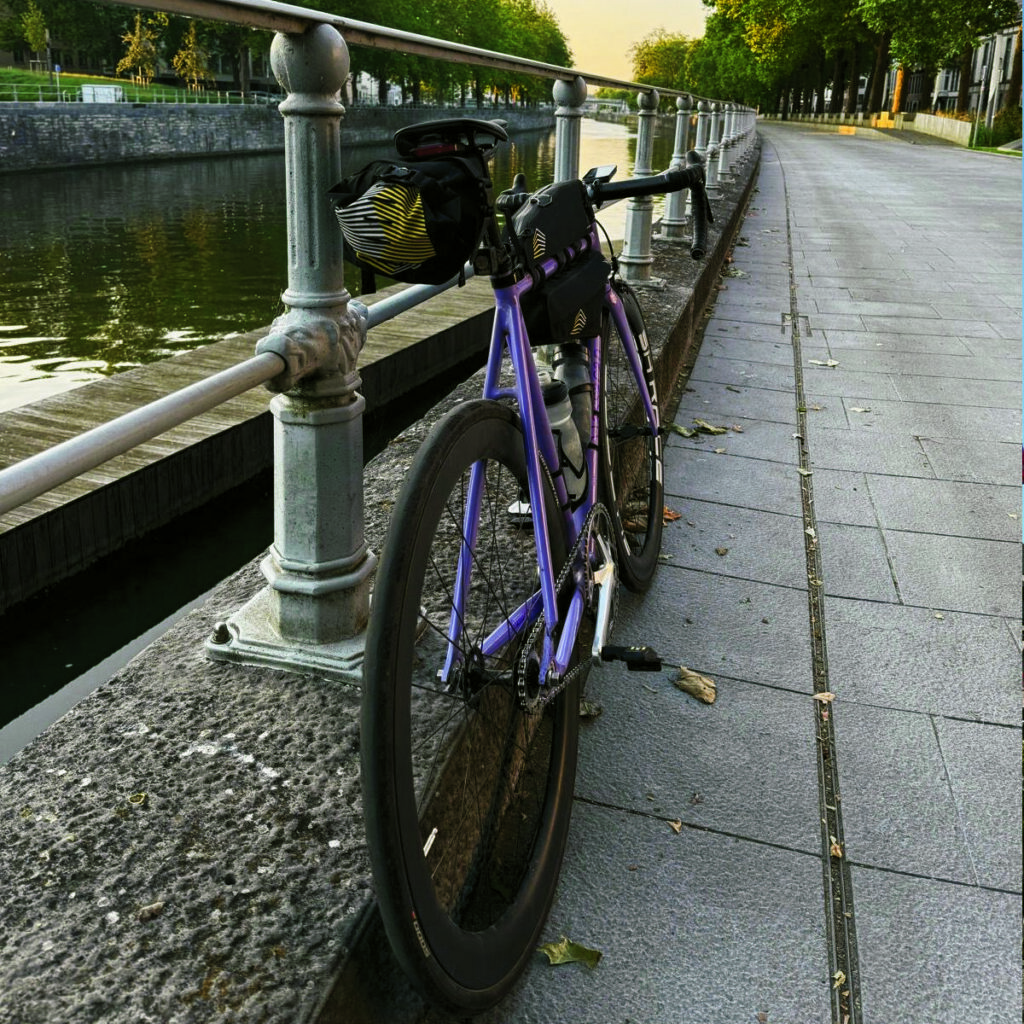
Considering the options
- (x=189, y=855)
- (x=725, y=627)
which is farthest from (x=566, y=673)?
(x=725, y=627)

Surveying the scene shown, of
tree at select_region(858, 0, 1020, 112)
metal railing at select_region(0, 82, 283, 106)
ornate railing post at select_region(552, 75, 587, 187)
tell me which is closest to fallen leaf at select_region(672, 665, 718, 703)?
ornate railing post at select_region(552, 75, 587, 187)

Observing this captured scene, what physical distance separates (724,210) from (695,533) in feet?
26.5

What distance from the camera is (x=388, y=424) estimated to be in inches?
337

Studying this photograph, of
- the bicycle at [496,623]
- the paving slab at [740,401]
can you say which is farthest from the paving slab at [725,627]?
the paving slab at [740,401]

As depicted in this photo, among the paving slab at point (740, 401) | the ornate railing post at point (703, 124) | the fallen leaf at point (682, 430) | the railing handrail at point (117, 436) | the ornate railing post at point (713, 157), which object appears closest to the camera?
the railing handrail at point (117, 436)

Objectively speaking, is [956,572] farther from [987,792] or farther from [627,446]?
[987,792]

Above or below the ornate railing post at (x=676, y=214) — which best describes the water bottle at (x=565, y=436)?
below

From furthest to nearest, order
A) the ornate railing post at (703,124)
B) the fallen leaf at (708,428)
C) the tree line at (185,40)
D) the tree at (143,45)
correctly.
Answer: the tree at (143,45) < the tree line at (185,40) < the ornate railing post at (703,124) < the fallen leaf at (708,428)

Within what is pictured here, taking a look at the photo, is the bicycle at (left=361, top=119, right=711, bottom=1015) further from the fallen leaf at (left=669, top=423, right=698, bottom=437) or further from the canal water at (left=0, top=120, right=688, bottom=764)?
A: the fallen leaf at (left=669, top=423, right=698, bottom=437)

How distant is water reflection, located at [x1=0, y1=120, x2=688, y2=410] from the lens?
10.6 m

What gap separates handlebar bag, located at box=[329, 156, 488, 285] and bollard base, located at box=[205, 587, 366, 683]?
2.35ft

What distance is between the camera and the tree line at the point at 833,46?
50375mm

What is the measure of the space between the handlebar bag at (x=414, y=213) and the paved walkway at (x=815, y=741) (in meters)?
1.23

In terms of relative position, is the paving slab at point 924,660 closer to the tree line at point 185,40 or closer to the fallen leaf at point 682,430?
the fallen leaf at point 682,430
